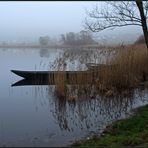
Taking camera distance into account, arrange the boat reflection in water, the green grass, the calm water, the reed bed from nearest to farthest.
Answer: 1. the green grass
2. the calm water
3. the boat reflection in water
4. the reed bed

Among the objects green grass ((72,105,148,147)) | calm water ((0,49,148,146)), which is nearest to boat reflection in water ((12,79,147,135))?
calm water ((0,49,148,146))

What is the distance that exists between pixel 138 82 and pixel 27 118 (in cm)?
623

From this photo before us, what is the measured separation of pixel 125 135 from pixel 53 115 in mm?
3750

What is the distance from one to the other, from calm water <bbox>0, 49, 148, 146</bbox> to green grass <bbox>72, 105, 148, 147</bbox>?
2.10 feet

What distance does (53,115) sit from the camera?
33.9 ft

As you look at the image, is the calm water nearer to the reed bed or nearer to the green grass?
the reed bed

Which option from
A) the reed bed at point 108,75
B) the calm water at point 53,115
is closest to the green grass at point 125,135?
the calm water at point 53,115

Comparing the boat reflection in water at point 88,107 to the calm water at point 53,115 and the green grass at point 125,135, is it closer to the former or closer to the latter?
the calm water at point 53,115

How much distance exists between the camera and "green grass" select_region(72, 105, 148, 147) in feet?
20.2

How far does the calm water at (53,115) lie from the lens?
25.8 ft

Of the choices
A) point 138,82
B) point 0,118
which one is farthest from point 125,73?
point 0,118

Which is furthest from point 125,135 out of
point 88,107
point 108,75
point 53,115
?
point 108,75

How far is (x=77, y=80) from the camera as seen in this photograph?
13.0m

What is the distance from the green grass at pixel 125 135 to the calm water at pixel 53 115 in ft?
2.10
